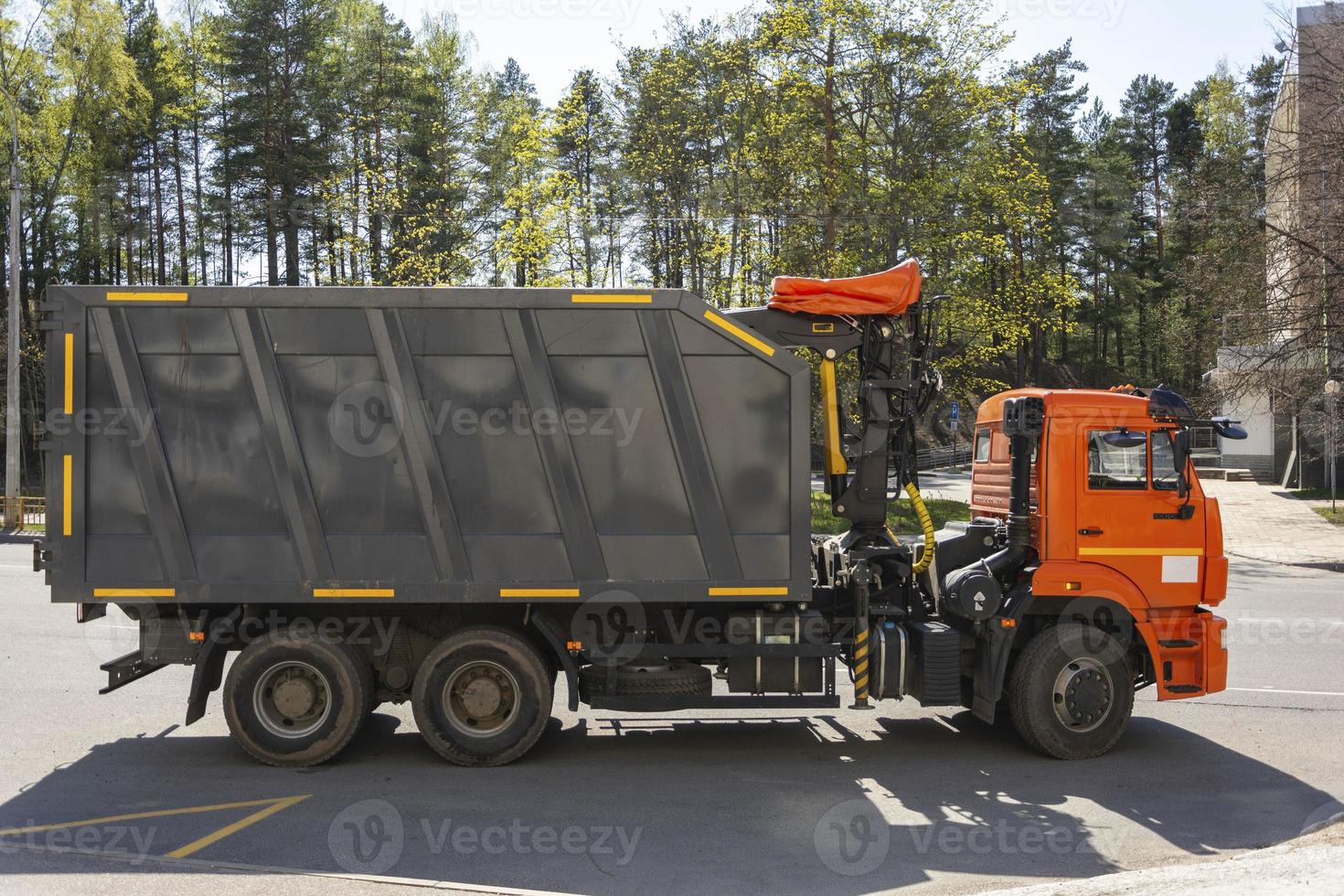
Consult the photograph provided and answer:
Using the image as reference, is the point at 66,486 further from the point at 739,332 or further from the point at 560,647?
the point at 739,332

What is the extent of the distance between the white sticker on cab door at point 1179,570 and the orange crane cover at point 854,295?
259 cm

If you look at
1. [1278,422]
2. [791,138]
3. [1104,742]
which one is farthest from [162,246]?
[1104,742]

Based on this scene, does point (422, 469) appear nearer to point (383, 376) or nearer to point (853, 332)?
point (383, 376)

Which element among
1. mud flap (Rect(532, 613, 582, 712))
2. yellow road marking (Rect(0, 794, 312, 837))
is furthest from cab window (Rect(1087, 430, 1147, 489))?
yellow road marking (Rect(0, 794, 312, 837))

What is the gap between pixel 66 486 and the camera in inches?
267

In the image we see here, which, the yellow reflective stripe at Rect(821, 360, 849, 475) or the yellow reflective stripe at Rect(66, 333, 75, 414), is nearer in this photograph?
Result: the yellow reflective stripe at Rect(66, 333, 75, 414)

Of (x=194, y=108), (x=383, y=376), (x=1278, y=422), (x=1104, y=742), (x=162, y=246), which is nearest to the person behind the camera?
(x=383, y=376)

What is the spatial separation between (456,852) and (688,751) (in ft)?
7.91

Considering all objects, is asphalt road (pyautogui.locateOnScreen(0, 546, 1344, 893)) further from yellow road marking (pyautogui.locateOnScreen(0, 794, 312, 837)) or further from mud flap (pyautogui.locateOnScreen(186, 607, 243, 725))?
mud flap (pyautogui.locateOnScreen(186, 607, 243, 725))

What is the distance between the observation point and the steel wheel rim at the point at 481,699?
23.2 ft

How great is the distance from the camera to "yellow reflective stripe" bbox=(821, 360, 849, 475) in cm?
761

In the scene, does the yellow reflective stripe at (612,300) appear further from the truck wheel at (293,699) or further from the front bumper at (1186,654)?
the front bumper at (1186,654)

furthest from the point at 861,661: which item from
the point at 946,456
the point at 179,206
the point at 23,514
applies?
the point at 946,456

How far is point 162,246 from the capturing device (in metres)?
46.0
